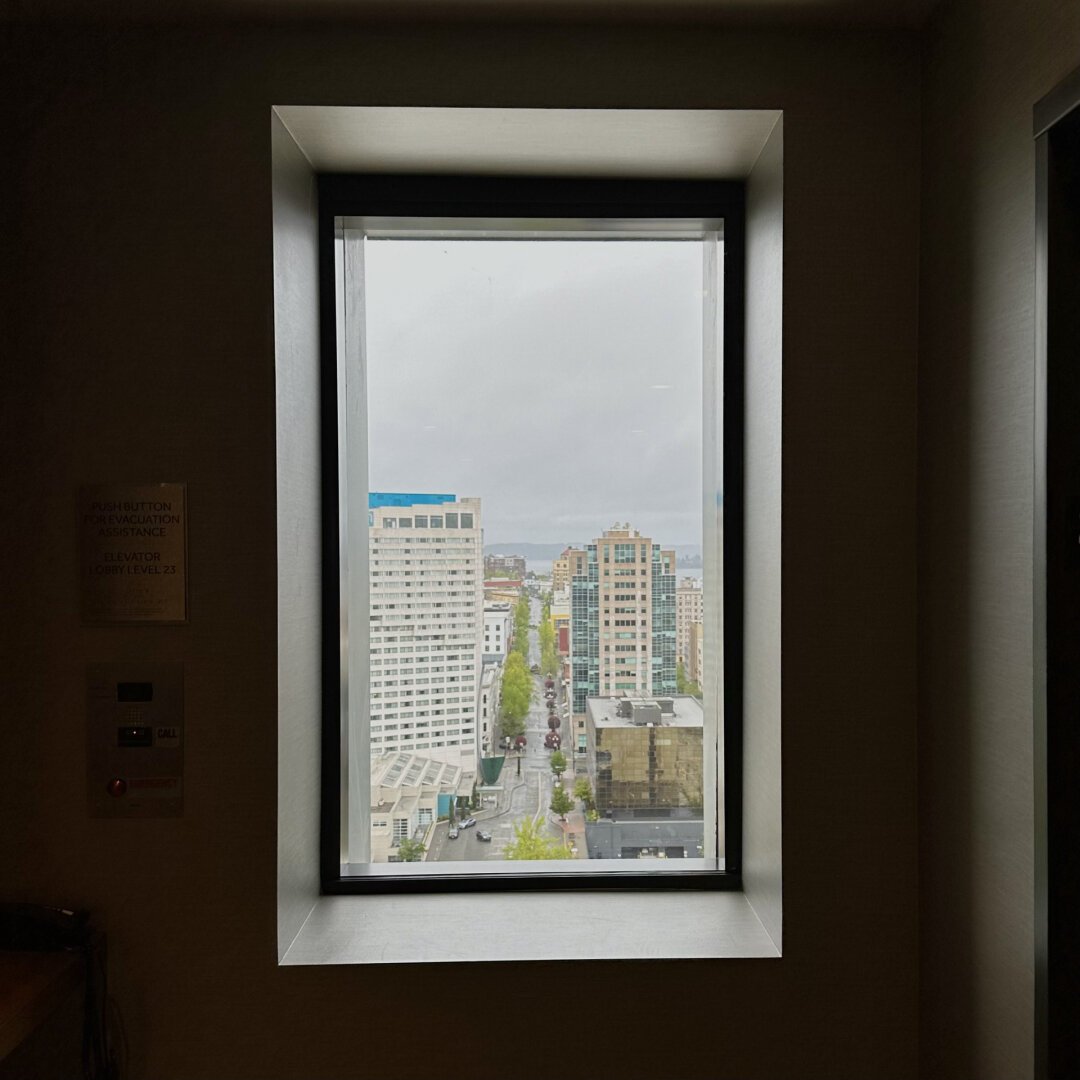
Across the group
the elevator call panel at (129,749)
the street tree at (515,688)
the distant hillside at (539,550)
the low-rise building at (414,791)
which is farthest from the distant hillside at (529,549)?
the elevator call panel at (129,749)

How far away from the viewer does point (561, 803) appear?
1716 millimetres

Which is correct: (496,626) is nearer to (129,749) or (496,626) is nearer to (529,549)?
(529,549)

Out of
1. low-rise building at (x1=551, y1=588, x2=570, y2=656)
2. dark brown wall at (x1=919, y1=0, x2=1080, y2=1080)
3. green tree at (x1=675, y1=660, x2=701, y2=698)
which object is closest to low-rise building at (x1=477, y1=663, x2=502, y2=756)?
low-rise building at (x1=551, y1=588, x2=570, y2=656)

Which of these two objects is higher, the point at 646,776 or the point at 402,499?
the point at 402,499

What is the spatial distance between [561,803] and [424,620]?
49 cm

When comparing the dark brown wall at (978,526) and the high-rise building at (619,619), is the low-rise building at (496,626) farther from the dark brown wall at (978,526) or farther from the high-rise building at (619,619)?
the dark brown wall at (978,526)

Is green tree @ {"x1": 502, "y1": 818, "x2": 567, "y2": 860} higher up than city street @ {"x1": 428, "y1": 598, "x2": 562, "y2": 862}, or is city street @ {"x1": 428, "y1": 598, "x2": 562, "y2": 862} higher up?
city street @ {"x1": 428, "y1": 598, "x2": 562, "y2": 862}

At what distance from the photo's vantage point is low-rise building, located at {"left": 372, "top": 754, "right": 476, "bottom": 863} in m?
1.71

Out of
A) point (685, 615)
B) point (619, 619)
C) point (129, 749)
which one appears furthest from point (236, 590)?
point (685, 615)

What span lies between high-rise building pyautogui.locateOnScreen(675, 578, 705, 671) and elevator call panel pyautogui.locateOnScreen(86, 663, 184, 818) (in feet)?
3.26

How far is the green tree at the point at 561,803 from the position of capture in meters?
1.71

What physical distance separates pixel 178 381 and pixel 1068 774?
1487mm

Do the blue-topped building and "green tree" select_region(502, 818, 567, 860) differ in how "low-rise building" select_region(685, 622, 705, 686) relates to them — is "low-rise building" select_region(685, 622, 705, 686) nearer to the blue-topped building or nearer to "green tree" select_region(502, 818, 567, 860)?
"green tree" select_region(502, 818, 567, 860)

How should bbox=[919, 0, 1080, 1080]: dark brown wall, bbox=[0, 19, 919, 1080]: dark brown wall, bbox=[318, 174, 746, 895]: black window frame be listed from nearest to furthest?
1. bbox=[919, 0, 1080, 1080]: dark brown wall
2. bbox=[0, 19, 919, 1080]: dark brown wall
3. bbox=[318, 174, 746, 895]: black window frame
